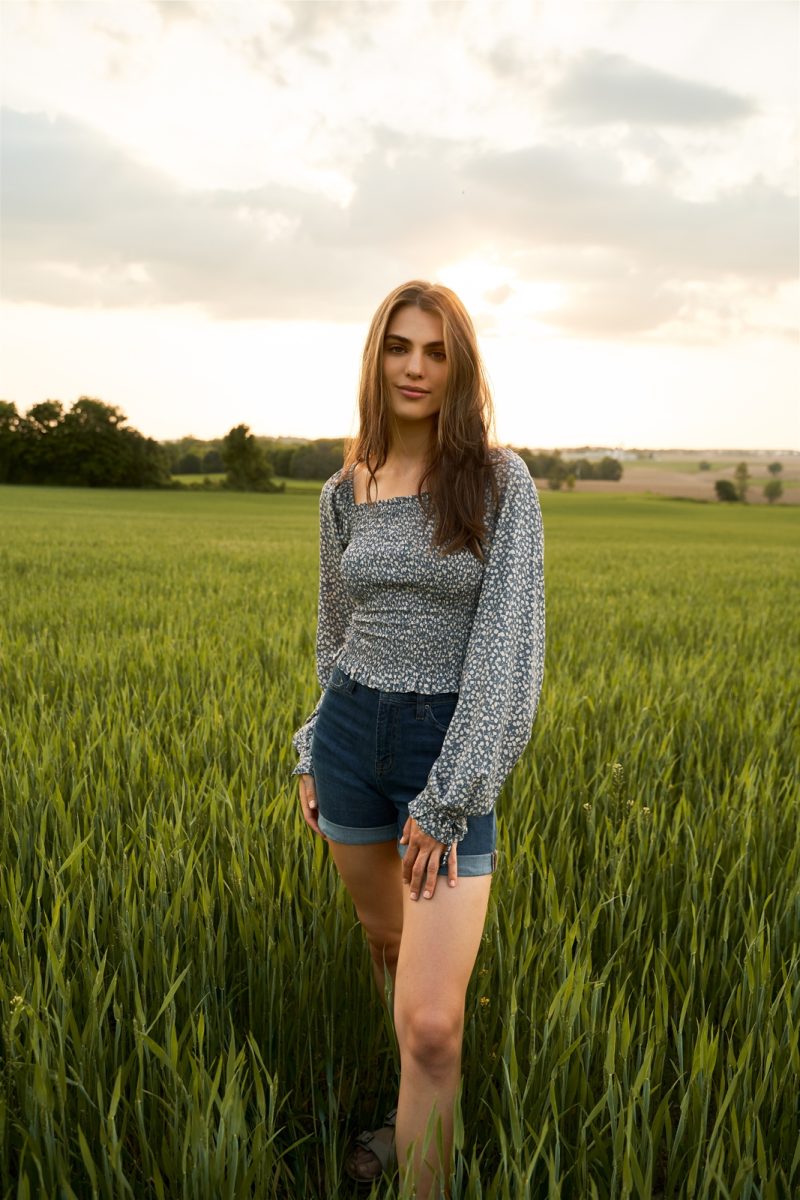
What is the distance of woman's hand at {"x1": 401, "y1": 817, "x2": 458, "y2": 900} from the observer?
62.6 inches

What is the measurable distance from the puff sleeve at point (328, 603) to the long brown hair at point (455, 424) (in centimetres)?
33

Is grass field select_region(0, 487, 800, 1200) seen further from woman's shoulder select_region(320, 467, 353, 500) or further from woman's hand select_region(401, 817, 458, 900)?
woman's shoulder select_region(320, 467, 353, 500)

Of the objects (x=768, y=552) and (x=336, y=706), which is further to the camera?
(x=768, y=552)

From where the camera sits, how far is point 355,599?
1.97 metres

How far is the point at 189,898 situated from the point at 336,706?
76 cm

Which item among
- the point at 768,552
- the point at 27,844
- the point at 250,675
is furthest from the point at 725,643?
the point at 768,552

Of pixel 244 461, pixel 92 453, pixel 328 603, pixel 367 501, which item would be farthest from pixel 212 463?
pixel 367 501

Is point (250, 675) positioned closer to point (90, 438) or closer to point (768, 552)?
point (768, 552)

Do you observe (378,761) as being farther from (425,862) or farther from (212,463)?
(212,463)

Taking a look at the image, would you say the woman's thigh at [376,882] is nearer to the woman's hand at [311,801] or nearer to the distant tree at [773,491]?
the woman's hand at [311,801]

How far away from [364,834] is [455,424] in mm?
867

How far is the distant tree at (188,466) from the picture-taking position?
8081cm

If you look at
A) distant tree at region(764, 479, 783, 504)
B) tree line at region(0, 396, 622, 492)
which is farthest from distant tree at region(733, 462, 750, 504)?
tree line at region(0, 396, 622, 492)

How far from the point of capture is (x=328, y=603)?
7.34ft
